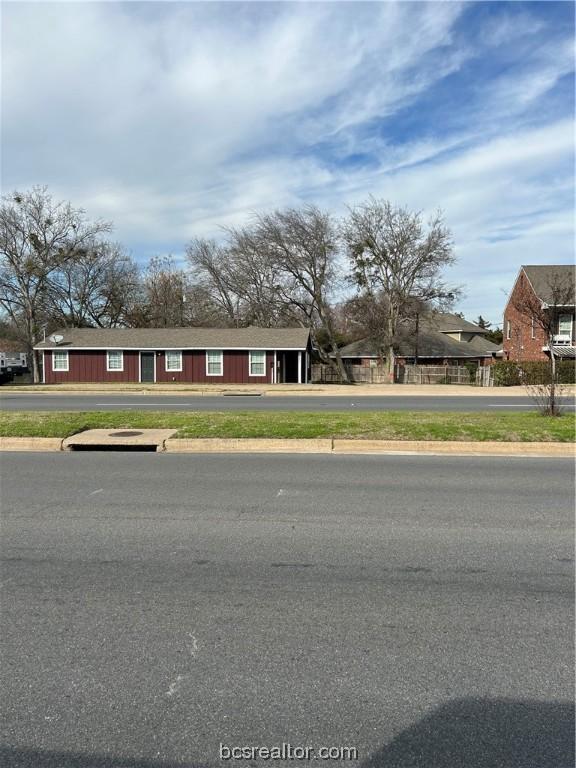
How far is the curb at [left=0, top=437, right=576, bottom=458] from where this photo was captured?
10.3 m

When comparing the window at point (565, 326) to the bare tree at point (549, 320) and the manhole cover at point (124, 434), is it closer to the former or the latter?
the bare tree at point (549, 320)

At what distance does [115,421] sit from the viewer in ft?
43.1

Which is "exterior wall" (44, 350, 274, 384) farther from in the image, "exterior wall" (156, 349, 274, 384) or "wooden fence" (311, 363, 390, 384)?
"wooden fence" (311, 363, 390, 384)

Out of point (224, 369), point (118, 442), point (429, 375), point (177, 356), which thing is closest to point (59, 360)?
point (177, 356)

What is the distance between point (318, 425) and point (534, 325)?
30.9 m

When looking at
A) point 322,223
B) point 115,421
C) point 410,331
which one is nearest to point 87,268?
point 322,223

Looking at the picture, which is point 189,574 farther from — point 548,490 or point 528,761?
point 548,490

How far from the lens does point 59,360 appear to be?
122ft

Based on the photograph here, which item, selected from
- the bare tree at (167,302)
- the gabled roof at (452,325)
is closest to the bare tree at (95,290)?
the bare tree at (167,302)

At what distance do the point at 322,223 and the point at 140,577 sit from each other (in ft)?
133

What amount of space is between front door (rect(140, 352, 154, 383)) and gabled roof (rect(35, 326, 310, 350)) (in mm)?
563

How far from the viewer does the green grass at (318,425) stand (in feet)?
36.5

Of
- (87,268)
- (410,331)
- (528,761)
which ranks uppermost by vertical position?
(87,268)

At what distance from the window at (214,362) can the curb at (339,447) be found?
24.8m
